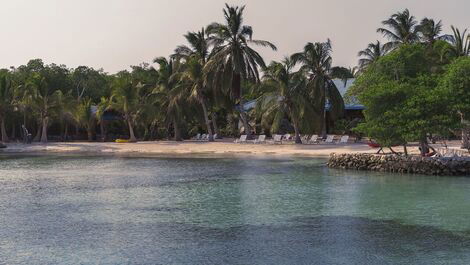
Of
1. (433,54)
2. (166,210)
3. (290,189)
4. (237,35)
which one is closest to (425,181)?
(290,189)

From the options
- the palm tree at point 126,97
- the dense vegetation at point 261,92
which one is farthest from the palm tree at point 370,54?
the palm tree at point 126,97

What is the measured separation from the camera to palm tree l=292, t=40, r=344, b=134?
39531 mm

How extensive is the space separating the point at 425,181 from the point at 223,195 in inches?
318

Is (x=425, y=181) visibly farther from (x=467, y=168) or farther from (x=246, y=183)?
(x=246, y=183)

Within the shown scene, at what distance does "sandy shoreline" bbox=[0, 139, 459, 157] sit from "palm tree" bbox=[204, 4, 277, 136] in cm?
537

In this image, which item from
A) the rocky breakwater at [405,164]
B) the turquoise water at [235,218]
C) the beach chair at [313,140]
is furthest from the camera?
the beach chair at [313,140]

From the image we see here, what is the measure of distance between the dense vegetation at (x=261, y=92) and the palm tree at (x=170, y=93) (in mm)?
88

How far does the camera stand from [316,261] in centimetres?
924

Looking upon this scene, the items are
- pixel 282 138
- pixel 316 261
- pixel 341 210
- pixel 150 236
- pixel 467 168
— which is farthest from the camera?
pixel 282 138

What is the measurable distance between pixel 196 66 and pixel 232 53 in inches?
164

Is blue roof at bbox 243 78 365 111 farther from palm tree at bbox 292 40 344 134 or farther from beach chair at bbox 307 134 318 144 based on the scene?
beach chair at bbox 307 134 318 144

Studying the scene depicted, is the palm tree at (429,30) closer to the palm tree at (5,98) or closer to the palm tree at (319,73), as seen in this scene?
the palm tree at (319,73)

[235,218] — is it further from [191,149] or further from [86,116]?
[86,116]

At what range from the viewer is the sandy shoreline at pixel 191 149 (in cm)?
3427
